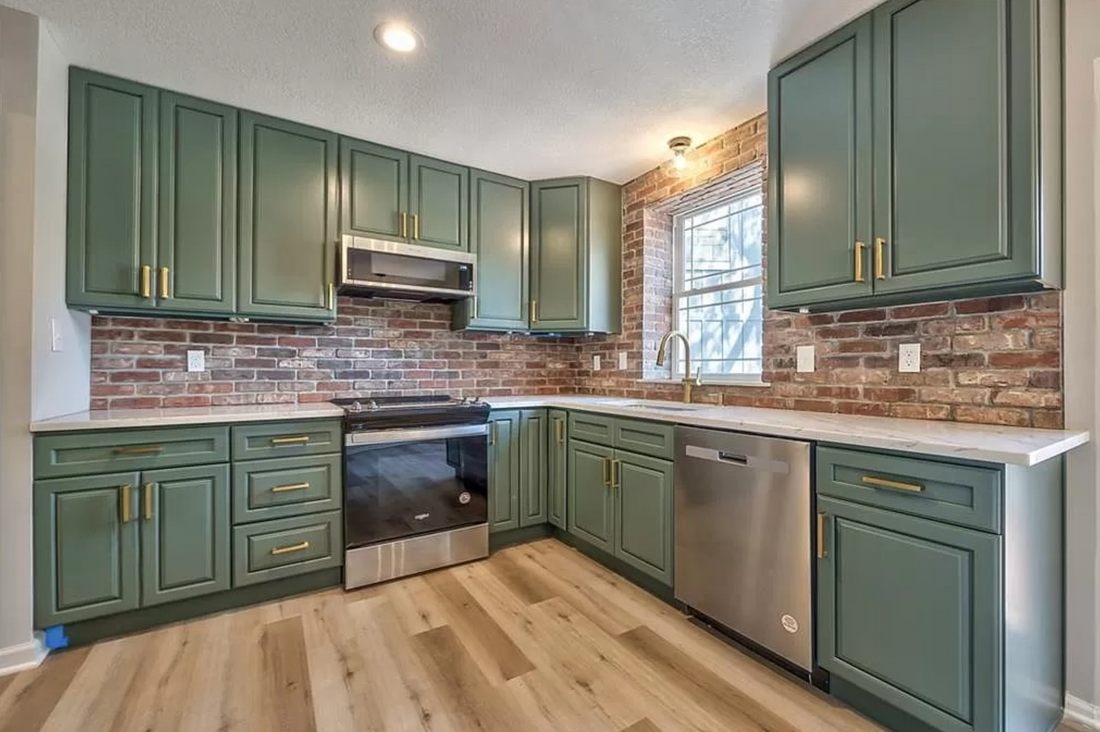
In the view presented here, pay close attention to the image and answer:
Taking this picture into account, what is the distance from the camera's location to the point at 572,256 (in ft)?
11.0

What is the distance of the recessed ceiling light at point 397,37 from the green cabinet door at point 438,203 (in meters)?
0.99

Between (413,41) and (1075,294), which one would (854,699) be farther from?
(413,41)

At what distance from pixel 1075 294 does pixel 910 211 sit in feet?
1.72

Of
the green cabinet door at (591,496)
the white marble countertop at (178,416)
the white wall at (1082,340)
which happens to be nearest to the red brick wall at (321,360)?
the white marble countertop at (178,416)

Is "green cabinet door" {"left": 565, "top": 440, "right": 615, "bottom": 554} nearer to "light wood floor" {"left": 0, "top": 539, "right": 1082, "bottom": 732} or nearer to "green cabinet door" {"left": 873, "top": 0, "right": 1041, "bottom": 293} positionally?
"light wood floor" {"left": 0, "top": 539, "right": 1082, "bottom": 732}

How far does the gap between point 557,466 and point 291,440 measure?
147cm

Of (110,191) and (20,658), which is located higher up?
(110,191)

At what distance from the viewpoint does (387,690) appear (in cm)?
166

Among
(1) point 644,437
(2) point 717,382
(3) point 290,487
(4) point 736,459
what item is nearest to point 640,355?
(2) point 717,382

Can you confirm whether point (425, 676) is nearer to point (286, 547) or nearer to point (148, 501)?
point (286, 547)

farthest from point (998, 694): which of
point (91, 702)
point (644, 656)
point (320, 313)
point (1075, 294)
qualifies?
point (320, 313)

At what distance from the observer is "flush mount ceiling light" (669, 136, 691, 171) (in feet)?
9.07

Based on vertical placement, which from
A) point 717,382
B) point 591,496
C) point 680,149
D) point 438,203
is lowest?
point 591,496

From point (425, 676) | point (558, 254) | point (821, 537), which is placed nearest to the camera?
point (821, 537)
